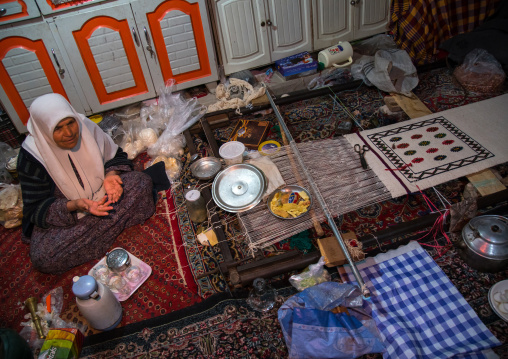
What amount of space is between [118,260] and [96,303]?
1.38 feet

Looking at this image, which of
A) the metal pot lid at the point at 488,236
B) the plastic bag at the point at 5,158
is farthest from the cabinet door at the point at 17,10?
the metal pot lid at the point at 488,236

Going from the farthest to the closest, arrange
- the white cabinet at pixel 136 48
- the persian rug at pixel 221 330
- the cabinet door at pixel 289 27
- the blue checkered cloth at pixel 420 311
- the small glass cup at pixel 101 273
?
the cabinet door at pixel 289 27, the white cabinet at pixel 136 48, the small glass cup at pixel 101 273, the persian rug at pixel 221 330, the blue checkered cloth at pixel 420 311

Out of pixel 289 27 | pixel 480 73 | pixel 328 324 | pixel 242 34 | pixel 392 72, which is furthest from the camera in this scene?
pixel 289 27

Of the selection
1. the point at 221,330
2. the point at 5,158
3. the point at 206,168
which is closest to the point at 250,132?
the point at 206,168

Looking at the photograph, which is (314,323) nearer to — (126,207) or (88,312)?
(88,312)

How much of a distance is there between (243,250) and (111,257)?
0.85m

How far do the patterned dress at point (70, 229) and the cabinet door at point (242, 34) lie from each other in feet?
5.73

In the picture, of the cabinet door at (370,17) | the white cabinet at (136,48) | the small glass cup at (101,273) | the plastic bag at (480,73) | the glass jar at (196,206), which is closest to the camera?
the small glass cup at (101,273)

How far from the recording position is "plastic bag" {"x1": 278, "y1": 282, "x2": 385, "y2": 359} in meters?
1.78

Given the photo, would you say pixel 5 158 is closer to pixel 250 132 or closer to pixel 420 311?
pixel 250 132

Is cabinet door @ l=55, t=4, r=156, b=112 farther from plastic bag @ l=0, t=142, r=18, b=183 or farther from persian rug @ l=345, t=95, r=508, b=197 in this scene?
persian rug @ l=345, t=95, r=508, b=197

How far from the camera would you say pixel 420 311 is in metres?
1.94

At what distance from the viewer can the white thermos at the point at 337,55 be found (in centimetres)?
374

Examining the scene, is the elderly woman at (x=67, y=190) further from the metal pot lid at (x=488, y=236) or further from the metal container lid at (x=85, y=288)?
the metal pot lid at (x=488, y=236)
